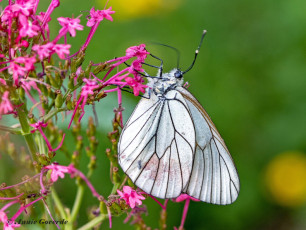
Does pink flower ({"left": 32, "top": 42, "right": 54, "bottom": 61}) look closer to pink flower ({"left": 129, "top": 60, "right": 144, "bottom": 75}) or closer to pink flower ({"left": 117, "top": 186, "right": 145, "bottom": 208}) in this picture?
pink flower ({"left": 129, "top": 60, "right": 144, "bottom": 75})

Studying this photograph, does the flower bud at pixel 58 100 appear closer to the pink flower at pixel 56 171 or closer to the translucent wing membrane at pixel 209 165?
the pink flower at pixel 56 171

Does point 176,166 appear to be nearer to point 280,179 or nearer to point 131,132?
point 131,132

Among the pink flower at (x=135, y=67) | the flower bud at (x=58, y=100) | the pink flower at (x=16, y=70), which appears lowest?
the flower bud at (x=58, y=100)

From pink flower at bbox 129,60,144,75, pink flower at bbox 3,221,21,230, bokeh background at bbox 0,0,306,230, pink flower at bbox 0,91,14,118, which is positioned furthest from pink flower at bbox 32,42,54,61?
bokeh background at bbox 0,0,306,230

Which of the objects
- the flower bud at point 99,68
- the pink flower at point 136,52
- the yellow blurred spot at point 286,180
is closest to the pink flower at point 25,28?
the flower bud at point 99,68

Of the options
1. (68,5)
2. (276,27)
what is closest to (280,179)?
(276,27)

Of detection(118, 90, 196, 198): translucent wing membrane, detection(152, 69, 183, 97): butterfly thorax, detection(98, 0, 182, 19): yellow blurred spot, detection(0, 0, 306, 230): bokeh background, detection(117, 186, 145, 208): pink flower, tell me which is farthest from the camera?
detection(98, 0, 182, 19): yellow blurred spot

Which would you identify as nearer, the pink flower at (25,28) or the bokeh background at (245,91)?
the pink flower at (25,28)
